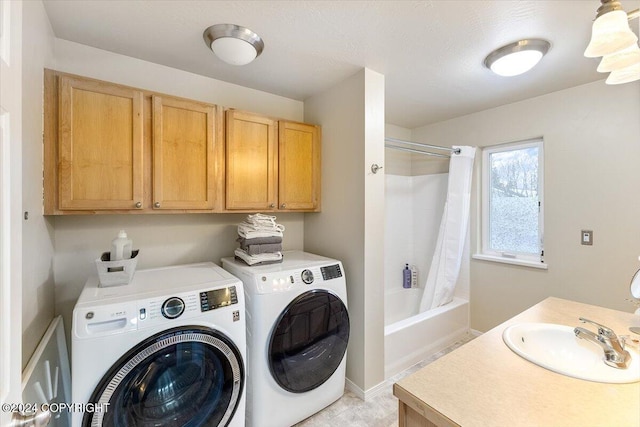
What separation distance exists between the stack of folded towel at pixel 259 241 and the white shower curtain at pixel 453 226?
1734 mm

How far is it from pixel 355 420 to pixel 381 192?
152 cm

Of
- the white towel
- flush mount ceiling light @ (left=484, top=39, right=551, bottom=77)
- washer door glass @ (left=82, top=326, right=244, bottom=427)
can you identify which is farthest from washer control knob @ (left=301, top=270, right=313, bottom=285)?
flush mount ceiling light @ (left=484, top=39, right=551, bottom=77)

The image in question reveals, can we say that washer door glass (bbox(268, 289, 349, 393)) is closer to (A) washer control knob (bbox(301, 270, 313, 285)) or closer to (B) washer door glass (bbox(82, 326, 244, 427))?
(A) washer control knob (bbox(301, 270, 313, 285))

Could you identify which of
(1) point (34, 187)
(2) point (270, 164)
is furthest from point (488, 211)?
(1) point (34, 187)

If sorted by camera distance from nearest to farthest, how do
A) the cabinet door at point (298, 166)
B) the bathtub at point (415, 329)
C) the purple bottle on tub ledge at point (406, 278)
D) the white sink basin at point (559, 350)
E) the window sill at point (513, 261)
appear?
the white sink basin at point (559, 350) < the cabinet door at point (298, 166) < the bathtub at point (415, 329) < the window sill at point (513, 261) < the purple bottle on tub ledge at point (406, 278)

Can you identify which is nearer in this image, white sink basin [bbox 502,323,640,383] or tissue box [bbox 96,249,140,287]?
white sink basin [bbox 502,323,640,383]

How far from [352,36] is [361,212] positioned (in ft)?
3.53

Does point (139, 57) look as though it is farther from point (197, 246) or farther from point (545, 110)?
point (545, 110)

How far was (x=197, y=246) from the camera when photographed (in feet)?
6.75

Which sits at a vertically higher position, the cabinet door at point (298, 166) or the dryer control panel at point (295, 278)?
the cabinet door at point (298, 166)

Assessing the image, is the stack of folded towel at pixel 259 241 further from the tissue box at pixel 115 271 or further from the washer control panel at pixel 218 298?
the tissue box at pixel 115 271

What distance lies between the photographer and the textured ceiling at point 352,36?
1.34m

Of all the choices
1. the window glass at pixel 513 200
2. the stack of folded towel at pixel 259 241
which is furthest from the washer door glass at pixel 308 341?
the window glass at pixel 513 200

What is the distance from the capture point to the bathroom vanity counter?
733 mm
